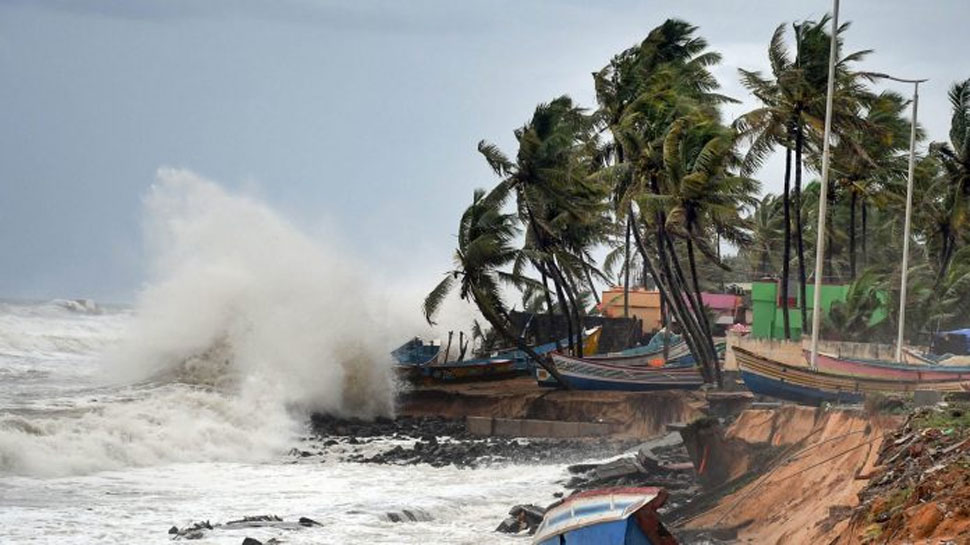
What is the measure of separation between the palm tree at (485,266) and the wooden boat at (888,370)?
8296 mm

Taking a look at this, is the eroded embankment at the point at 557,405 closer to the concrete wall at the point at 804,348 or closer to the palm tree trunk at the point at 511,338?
the palm tree trunk at the point at 511,338

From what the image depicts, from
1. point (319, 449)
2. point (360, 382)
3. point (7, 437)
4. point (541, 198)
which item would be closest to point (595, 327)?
point (541, 198)

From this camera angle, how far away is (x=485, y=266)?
38969 millimetres

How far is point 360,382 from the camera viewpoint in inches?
1586

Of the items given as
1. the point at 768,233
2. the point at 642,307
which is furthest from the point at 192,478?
the point at 768,233

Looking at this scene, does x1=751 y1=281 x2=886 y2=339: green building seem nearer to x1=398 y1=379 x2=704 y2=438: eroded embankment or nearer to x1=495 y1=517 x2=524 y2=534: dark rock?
x1=398 y1=379 x2=704 y2=438: eroded embankment

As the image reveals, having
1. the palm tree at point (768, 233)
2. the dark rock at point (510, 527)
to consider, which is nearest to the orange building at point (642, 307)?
the palm tree at point (768, 233)

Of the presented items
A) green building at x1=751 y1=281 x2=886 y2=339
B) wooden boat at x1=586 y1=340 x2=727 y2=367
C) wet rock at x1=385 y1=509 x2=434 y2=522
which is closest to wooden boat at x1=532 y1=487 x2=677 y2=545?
wet rock at x1=385 y1=509 x2=434 y2=522

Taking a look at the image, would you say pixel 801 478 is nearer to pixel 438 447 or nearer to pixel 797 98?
pixel 438 447

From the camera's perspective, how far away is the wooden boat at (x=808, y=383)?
27281 mm

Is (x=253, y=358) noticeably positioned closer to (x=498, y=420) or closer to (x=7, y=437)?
(x=498, y=420)

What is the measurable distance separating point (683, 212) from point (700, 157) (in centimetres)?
156

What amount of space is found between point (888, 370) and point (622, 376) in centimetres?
873

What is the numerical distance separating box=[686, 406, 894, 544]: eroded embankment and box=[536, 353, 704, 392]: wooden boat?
582 inches
